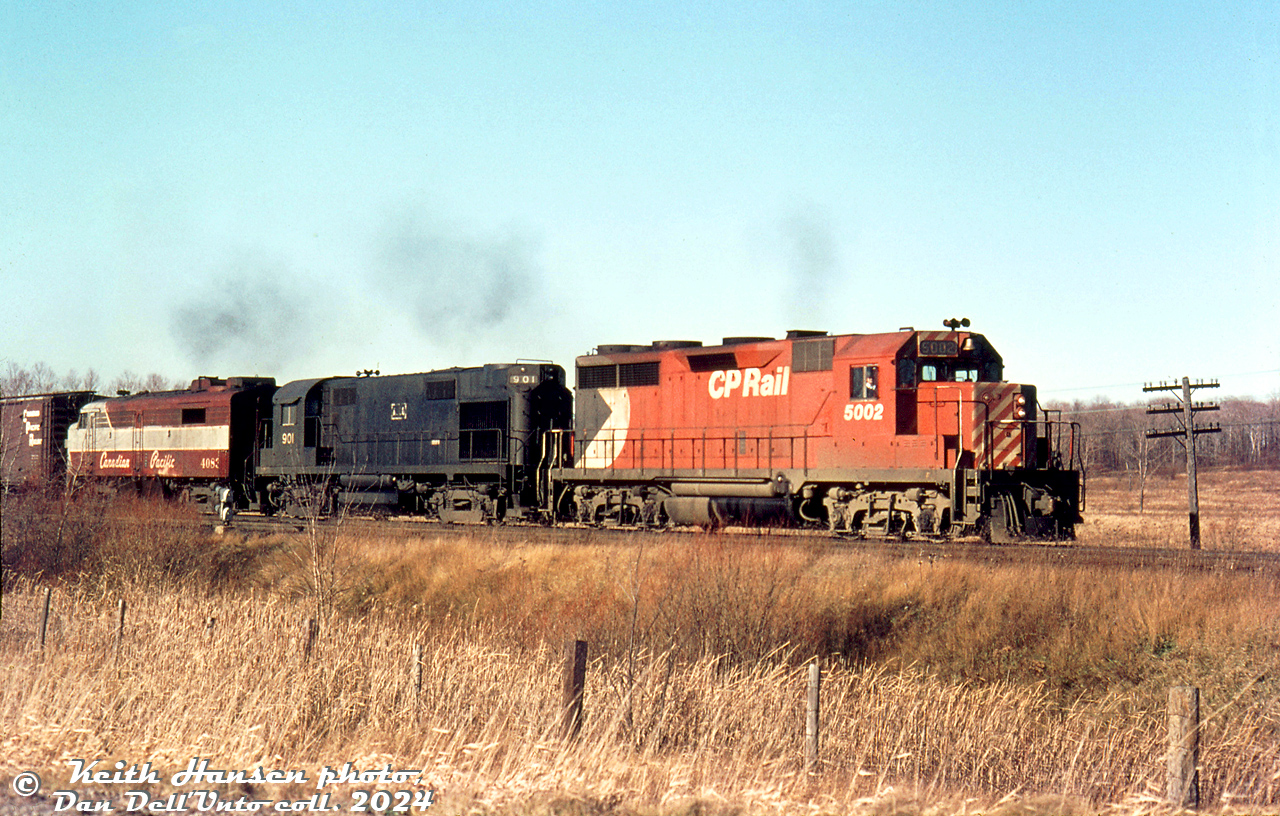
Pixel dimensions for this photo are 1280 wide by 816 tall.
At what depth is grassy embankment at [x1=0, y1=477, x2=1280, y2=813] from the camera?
823 centimetres

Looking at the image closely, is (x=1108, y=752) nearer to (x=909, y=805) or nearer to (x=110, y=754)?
(x=909, y=805)

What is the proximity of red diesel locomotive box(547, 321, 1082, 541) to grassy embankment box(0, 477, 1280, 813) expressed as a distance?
2410mm

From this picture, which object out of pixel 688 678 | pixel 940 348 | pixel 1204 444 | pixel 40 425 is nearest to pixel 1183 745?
pixel 688 678

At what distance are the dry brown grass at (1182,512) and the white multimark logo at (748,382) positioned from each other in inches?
282

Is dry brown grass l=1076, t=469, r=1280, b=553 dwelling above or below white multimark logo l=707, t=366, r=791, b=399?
below

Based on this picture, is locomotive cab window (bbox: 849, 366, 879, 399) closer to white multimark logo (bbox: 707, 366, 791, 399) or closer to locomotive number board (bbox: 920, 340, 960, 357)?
locomotive number board (bbox: 920, 340, 960, 357)

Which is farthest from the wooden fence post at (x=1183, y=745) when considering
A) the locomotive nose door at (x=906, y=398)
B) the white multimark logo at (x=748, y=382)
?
the white multimark logo at (x=748, y=382)

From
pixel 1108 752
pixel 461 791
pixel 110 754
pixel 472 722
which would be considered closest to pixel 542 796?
pixel 461 791

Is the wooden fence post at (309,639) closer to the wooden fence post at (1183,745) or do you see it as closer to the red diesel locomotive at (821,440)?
the wooden fence post at (1183,745)

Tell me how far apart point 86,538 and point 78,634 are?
757 cm

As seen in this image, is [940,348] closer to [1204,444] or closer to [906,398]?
[906,398]

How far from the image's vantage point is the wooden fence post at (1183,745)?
7.36 metres

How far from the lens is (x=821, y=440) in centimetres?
1789

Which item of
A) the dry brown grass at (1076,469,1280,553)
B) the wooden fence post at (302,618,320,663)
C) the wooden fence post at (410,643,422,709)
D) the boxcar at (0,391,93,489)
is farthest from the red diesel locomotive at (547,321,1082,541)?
the boxcar at (0,391,93,489)
